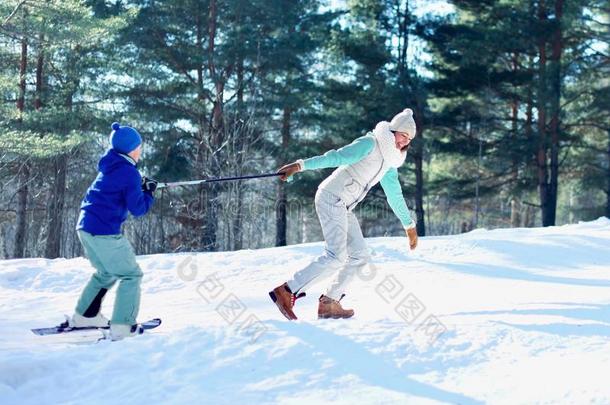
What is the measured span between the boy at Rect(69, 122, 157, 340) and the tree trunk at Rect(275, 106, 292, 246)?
15254mm

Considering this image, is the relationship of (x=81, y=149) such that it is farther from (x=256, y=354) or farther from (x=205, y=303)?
(x=256, y=354)

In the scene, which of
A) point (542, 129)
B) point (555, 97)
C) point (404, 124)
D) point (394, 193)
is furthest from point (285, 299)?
point (542, 129)

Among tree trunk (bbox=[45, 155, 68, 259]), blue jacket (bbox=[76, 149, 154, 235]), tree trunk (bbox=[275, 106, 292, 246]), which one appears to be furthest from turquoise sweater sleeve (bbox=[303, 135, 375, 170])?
tree trunk (bbox=[45, 155, 68, 259])

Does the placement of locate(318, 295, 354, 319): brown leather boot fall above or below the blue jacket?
below

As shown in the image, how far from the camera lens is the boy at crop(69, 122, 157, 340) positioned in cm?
451

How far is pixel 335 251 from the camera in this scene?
5074 mm

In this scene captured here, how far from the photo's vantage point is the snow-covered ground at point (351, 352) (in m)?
3.56

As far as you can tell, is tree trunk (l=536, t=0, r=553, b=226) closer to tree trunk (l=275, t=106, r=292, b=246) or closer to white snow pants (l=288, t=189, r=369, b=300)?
tree trunk (l=275, t=106, r=292, b=246)

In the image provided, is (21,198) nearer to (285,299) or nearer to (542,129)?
(285,299)

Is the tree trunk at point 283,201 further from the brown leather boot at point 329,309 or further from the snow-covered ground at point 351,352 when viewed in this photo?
the brown leather boot at point 329,309

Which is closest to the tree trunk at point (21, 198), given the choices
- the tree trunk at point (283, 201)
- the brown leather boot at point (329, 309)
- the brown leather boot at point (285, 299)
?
the tree trunk at point (283, 201)

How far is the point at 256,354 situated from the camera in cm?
408

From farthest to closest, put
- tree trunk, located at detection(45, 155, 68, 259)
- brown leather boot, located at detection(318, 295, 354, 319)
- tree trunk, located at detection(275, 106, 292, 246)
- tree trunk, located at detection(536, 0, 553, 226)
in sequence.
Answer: tree trunk, located at detection(275, 106, 292, 246) → tree trunk, located at detection(536, 0, 553, 226) → tree trunk, located at detection(45, 155, 68, 259) → brown leather boot, located at detection(318, 295, 354, 319)

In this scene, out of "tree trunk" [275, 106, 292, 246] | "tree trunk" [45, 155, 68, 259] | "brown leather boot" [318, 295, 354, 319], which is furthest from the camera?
"tree trunk" [275, 106, 292, 246]
